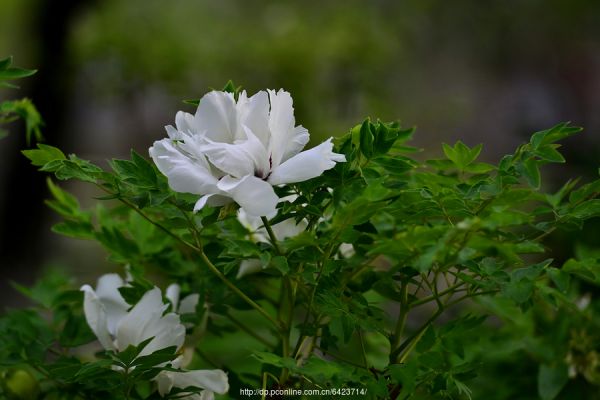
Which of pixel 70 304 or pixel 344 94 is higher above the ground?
pixel 70 304

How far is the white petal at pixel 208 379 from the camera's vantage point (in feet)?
2.19

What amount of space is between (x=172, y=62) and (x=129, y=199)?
350cm

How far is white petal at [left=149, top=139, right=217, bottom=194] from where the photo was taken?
0.55 metres

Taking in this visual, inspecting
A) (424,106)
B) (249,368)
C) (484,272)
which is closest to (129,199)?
(484,272)

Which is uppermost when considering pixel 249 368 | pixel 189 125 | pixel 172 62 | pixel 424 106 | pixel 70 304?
pixel 189 125

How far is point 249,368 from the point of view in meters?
1.03

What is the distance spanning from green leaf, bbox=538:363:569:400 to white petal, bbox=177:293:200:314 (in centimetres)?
42

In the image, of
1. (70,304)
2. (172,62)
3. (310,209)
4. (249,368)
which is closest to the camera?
(310,209)

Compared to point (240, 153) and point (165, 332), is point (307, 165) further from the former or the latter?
point (165, 332)

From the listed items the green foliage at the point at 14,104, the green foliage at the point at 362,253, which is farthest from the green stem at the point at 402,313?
the green foliage at the point at 14,104

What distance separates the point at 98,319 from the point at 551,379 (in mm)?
546

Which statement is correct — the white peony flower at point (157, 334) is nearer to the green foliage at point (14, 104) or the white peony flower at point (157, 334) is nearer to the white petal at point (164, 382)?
the white petal at point (164, 382)

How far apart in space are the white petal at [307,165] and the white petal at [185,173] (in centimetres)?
5

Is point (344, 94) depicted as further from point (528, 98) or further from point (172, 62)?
point (528, 98)
